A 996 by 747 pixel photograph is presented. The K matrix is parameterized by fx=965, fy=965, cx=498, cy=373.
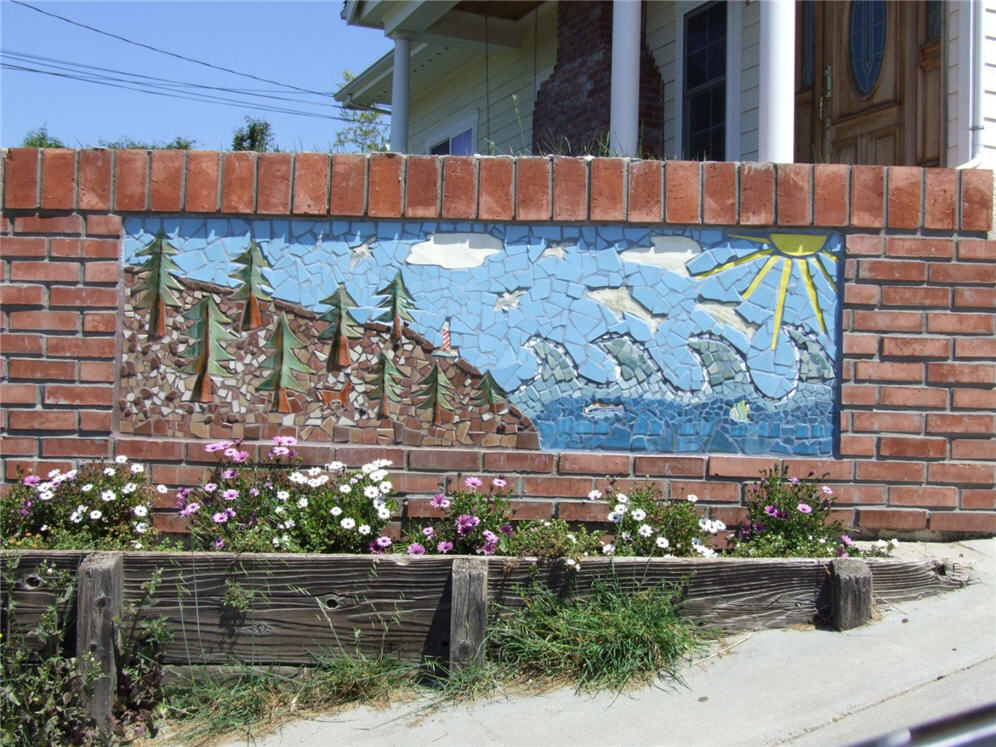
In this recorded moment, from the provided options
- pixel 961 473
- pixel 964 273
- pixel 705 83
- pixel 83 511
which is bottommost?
pixel 83 511

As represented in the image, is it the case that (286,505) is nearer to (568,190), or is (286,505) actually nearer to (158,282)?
(158,282)

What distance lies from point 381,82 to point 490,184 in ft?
28.3

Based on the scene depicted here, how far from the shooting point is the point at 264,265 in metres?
4.07

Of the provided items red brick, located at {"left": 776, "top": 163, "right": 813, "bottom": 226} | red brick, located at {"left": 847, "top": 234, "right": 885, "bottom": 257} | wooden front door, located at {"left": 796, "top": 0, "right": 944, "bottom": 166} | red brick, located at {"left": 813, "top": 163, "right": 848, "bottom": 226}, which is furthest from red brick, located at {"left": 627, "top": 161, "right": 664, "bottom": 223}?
wooden front door, located at {"left": 796, "top": 0, "right": 944, "bottom": 166}

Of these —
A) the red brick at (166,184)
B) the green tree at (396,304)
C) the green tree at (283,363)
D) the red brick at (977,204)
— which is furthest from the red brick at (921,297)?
the red brick at (166,184)

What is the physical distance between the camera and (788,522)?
3.84m

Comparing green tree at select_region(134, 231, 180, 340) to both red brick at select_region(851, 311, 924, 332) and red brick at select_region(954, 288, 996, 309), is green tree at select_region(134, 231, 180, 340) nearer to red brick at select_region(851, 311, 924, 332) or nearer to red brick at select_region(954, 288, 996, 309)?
red brick at select_region(851, 311, 924, 332)

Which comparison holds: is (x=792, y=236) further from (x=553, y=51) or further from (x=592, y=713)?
(x=553, y=51)

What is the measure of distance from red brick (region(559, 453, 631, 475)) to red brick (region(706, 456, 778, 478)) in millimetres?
353

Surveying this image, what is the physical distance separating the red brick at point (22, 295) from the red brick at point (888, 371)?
3430 millimetres

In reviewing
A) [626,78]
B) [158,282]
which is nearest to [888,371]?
[158,282]

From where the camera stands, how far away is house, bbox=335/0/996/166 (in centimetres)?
562

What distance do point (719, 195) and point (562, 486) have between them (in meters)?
1.37

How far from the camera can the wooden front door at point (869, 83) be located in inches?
242
